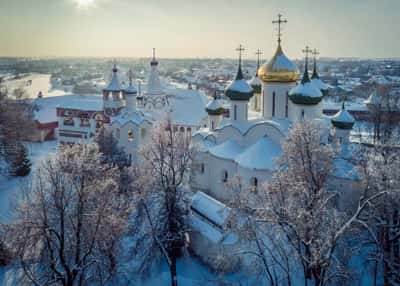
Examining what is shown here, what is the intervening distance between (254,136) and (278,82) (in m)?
3.03

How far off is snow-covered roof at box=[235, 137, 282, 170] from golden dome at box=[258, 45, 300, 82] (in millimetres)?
3358

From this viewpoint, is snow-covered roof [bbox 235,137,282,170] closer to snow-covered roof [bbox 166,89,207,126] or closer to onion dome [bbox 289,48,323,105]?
onion dome [bbox 289,48,323,105]

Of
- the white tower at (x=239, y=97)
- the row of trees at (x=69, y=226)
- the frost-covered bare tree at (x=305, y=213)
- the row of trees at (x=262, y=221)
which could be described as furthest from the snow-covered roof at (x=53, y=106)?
the frost-covered bare tree at (x=305, y=213)

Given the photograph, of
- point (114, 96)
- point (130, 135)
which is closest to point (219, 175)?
point (130, 135)

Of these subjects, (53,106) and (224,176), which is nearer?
(224,176)

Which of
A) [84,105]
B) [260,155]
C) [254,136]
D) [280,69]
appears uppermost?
[280,69]

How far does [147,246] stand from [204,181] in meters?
6.68

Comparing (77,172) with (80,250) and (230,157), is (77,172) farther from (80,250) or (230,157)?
(230,157)

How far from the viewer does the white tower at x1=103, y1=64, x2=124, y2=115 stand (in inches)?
1114

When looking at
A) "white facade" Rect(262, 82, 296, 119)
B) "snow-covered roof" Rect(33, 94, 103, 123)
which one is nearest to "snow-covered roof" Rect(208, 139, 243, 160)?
"white facade" Rect(262, 82, 296, 119)

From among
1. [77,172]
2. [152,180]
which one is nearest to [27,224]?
[77,172]

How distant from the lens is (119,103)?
28.5 meters

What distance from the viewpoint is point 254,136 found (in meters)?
17.7

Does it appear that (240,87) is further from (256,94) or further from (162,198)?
(162,198)
